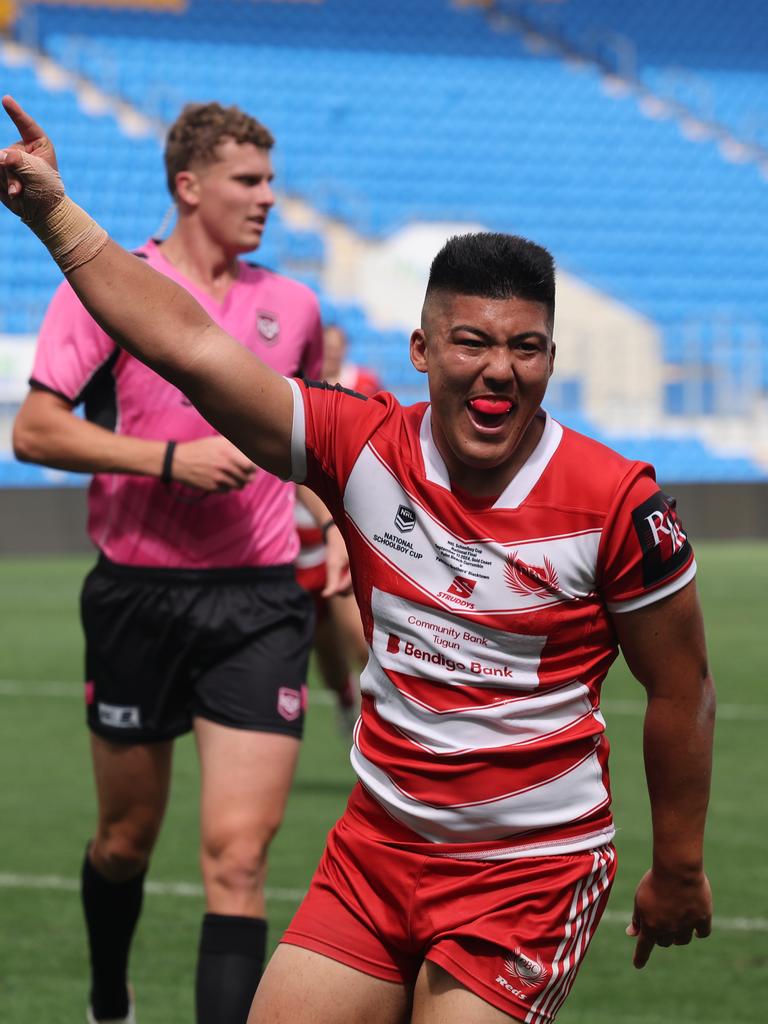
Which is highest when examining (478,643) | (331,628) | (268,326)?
(268,326)

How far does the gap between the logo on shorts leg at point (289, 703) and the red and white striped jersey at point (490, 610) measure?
125 cm

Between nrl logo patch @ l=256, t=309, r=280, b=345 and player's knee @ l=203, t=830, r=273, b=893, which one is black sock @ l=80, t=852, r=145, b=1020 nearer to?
player's knee @ l=203, t=830, r=273, b=893

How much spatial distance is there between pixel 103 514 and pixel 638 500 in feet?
6.63

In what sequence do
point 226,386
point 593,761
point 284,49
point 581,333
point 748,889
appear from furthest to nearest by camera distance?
point 284,49
point 581,333
point 748,889
point 593,761
point 226,386

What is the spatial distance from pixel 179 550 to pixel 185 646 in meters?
0.25

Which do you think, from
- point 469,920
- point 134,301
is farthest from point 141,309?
point 469,920

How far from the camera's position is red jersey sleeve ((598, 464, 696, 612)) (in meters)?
2.74

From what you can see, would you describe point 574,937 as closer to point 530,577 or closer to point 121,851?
point 530,577

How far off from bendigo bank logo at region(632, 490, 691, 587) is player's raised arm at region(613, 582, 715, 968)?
48 millimetres

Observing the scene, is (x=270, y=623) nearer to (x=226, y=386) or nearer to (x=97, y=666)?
(x=97, y=666)

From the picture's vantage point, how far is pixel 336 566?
14.9 feet

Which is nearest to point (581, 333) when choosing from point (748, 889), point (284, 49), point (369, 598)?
point (284, 49)

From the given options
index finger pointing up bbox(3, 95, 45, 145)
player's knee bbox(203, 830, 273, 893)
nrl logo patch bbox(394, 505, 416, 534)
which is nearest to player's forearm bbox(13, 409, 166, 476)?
player's knee bbox(203, 830, 273, 893)

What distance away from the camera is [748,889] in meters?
5.95
